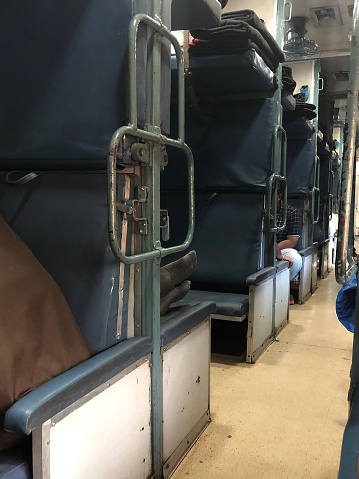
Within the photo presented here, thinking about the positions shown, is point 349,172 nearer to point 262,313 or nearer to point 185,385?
point 185,385

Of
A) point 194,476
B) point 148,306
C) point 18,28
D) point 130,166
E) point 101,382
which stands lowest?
point 194,476

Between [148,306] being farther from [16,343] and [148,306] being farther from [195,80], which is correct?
[195,80]

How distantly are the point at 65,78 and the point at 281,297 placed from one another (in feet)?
9.86

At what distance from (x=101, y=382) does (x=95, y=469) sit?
0.27 metres

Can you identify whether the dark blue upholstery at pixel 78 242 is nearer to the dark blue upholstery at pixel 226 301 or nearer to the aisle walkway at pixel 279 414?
the aisle walkway at pixel 279 414

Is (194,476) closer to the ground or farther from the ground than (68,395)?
closer to the ground

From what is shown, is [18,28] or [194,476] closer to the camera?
[18,28]

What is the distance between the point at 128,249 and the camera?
1634 millimetres

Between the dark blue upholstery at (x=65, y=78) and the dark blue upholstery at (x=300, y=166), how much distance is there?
3.99m

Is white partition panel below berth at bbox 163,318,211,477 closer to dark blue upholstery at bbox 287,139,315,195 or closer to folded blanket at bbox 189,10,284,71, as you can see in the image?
folded blanket at bbox 189,10,284,71

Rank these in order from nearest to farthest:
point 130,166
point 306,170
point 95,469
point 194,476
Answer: point 95,469, point 130,166, point 194,476, point 306,170

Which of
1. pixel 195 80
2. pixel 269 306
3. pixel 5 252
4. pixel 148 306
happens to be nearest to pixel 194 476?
pixel 148 306

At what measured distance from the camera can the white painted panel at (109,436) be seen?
1.24 meters

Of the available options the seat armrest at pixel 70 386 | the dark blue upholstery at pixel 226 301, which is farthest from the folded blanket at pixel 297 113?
the seat armrest at pixel 70 386
